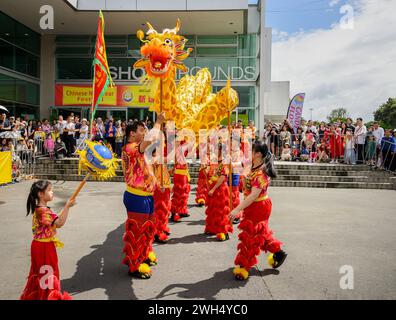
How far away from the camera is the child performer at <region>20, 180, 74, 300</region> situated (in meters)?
3.02

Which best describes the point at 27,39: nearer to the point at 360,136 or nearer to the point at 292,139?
the point at 292,139

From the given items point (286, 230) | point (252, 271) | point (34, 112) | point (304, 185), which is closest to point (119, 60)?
point (34, 112)

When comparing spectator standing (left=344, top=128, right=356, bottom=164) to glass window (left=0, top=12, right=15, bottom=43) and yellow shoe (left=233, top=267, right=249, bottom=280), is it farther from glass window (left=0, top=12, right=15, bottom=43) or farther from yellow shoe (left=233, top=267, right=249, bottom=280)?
glass window (left=0, top=12, right=15, bottom=43)

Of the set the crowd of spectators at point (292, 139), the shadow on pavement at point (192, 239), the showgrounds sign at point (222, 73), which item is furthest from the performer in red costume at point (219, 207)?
the showgrounds sign at point (222, 73)

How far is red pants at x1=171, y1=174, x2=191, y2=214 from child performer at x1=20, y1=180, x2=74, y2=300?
3674 mm

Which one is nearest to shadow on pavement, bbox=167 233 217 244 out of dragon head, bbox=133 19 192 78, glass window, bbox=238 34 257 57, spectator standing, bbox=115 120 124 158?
dragon head, bbox=133 19 192 78

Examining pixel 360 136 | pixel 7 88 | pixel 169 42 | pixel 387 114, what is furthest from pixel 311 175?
pixel 387 114

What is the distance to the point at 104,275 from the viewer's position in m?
4.12

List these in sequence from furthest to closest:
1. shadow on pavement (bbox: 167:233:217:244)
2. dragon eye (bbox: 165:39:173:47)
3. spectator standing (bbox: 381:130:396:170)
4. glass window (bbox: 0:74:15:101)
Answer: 1. glass window (bbox: 0:74:15:101)
2. spectator standing (bbox: 381:130:396:170)
3. shadow on pavement (bbox: 167:233:217:244)
4. dragon eye (bbox: 165:39:173:47)

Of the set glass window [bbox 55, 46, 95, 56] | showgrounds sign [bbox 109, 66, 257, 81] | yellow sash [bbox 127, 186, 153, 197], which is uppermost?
glass window [bbox 55, 46, 95, 56]

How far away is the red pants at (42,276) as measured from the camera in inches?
119

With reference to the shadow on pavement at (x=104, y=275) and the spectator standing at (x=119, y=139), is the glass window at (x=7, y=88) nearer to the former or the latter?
the spectator standing at (x=119, y=139)

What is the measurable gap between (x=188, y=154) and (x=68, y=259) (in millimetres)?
2722

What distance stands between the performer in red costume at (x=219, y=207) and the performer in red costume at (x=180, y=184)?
78 centimetres
